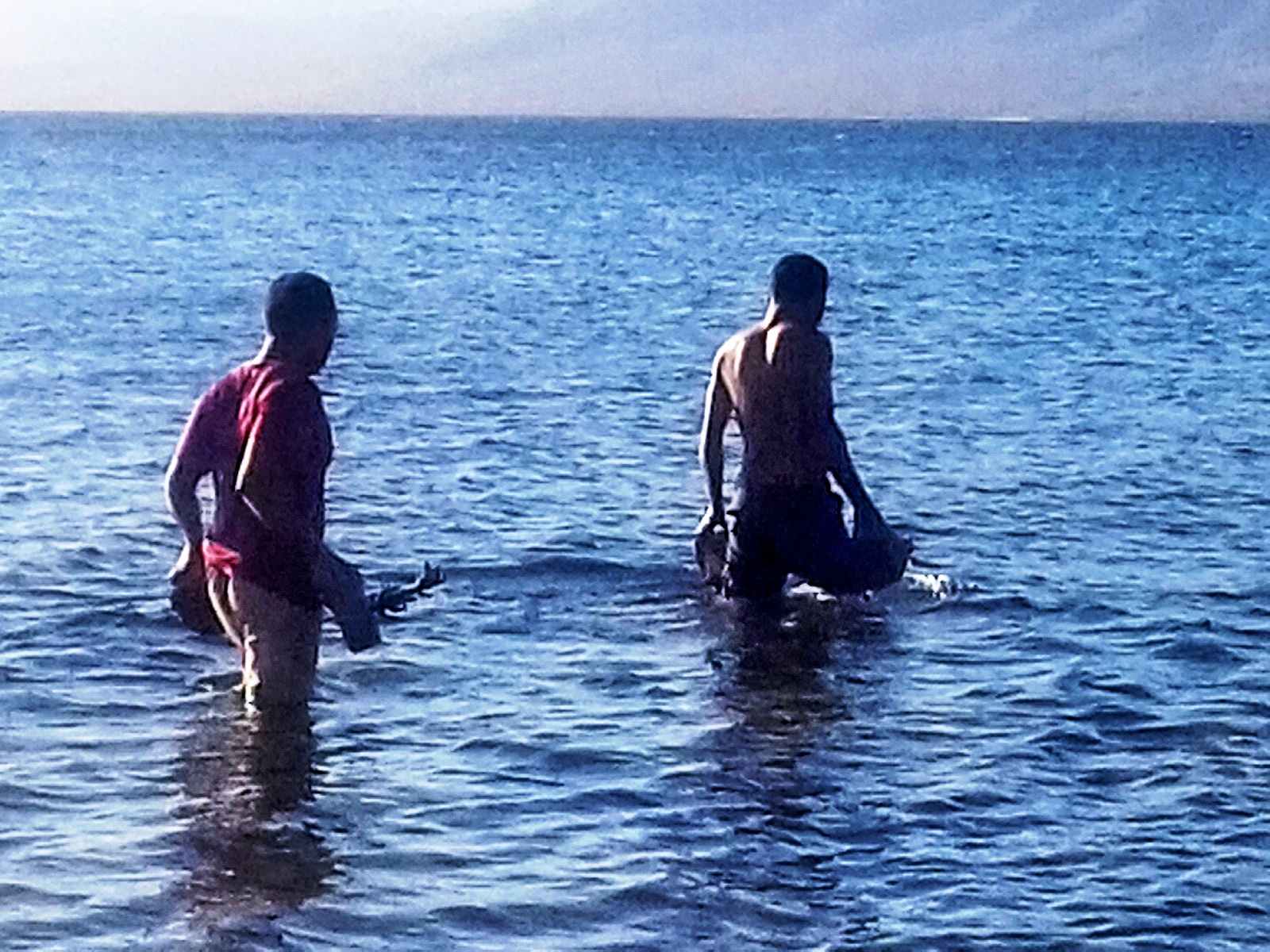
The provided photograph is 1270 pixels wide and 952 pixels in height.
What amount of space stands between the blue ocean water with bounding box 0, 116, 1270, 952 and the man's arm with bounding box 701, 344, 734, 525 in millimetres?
731

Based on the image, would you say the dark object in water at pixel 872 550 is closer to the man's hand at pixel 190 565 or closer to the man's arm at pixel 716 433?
the man's arm at pixel 716 433

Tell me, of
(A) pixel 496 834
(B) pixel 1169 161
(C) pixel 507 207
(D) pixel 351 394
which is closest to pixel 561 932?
(A) pixel 496 834

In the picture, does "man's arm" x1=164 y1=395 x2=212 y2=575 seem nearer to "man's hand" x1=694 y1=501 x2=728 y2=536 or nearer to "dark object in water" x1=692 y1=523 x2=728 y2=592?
"man's hand" x1=694 y1=501 x2=728 y2=536

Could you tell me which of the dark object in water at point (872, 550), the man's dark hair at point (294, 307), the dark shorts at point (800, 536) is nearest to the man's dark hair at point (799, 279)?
the dark shorts at point (800, 536)

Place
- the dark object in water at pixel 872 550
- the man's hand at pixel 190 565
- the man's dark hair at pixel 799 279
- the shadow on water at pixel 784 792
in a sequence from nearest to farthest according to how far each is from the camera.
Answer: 1. the shadow on water at pixel 784 792
2. the man's hand at pixel 190 565
3. the man's dark hair at pixel 799 279
4. the dark object in water at pixel 872 550

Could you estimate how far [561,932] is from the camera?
7887mm

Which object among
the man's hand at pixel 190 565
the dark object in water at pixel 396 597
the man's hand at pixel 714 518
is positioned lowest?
the man's hand at pixel 714 518

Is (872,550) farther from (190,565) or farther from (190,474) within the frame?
(190,474)

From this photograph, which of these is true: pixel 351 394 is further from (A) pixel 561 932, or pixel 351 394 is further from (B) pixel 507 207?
(B) pixel 507 207

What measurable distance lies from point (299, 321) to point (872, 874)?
8.91 ft

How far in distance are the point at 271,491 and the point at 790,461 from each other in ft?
11.5

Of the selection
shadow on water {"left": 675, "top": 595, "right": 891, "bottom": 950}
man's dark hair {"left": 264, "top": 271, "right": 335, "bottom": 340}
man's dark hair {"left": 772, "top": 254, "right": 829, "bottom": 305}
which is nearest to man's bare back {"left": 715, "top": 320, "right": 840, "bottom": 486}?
man's dark hair {"left": 772, "top": 254, "right": 829, "bottom": 305}

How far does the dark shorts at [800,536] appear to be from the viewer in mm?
11609

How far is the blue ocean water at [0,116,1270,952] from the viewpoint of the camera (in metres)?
8.21
